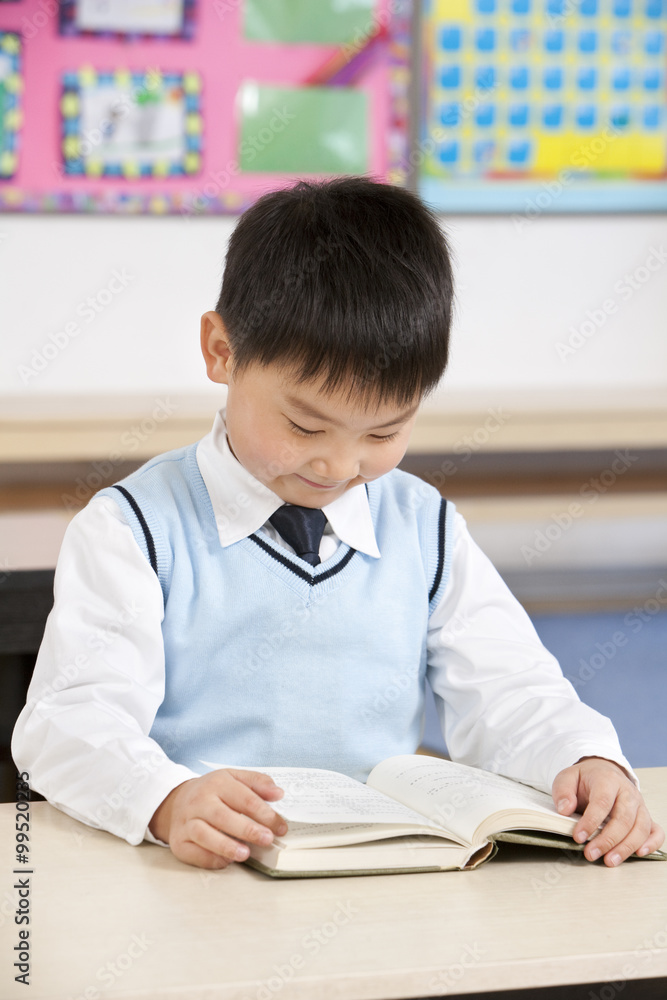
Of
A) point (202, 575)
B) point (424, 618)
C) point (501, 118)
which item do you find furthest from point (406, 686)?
point (501, 118)

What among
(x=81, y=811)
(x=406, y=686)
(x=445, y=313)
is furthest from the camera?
(x=406, y=686)

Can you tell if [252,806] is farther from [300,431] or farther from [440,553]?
[440,553]

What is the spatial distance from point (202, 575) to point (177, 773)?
0.75 feet

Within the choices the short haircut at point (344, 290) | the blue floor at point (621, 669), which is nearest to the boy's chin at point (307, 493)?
the short haircut at point (344, 290)

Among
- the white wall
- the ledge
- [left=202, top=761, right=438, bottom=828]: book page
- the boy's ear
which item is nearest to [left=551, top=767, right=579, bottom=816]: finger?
[left=202, top=761, right=438, bottom=828]: book page

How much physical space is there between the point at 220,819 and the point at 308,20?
2734mm

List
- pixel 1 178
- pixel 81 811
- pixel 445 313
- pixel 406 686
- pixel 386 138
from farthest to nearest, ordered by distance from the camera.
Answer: pixel 386 138, pixel 1 178, pixel 406 686, pixel 445 313, pixel 81 811

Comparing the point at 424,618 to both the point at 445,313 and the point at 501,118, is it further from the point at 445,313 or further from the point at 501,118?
the point at 501,118

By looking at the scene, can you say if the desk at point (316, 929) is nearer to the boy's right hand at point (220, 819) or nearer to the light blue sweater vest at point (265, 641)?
the boy's right hand at point (220, 819)

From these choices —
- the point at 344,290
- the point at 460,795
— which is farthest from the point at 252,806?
the point at 344,290

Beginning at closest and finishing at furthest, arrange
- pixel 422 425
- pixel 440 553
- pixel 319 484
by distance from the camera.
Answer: pixel 319 484
pixel 440 553
pixel 422 425

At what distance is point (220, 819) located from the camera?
0.69 metres

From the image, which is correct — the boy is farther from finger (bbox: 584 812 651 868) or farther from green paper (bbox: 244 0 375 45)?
green paper (bbox: 244 0 375 45)

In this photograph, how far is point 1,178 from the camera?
9.36ft
